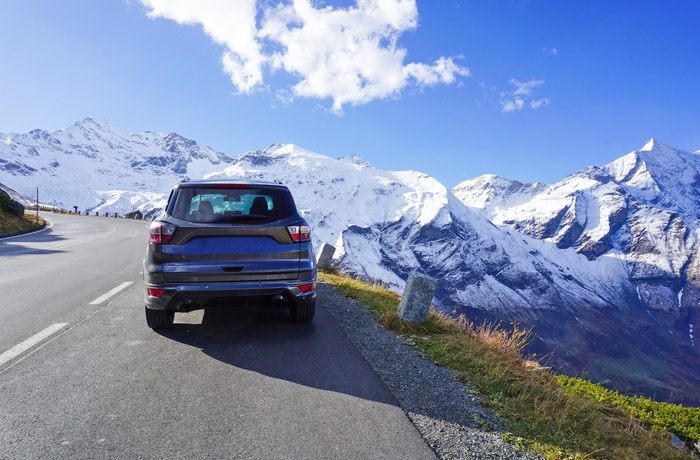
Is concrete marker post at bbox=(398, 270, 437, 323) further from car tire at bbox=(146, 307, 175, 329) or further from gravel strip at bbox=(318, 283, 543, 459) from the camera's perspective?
car tire at bbox=(146, 307, 175, 329)

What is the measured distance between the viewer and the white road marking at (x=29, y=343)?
13.6 ft

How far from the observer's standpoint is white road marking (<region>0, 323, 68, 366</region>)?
4.14 metres

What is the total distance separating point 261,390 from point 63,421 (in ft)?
5.04

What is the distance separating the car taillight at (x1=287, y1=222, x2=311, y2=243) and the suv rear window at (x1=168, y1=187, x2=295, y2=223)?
21 cm

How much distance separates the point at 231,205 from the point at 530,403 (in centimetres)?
412

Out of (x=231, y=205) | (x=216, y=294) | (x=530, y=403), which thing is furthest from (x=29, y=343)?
(x=530, y=403)

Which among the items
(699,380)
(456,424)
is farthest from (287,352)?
(699,380)

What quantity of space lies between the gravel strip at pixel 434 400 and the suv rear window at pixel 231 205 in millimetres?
2111

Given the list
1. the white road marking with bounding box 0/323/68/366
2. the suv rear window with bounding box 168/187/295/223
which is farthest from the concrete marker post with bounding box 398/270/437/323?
the white road marking with bounding box 0/323/68/366

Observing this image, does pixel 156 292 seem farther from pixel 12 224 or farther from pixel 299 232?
pixel 12 224

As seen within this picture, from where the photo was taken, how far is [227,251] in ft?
15.1

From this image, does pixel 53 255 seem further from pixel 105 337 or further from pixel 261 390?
pixel 261 390

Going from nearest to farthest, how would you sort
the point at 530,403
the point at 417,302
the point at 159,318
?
1. the point at 530,403
2. the point at 159,318
3. the point at 417,302

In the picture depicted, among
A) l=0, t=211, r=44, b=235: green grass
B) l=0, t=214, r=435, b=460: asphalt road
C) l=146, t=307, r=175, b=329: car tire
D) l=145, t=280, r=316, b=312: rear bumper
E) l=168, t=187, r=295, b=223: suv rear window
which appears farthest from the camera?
l=0, t=211, r=44, b=235: green grass
